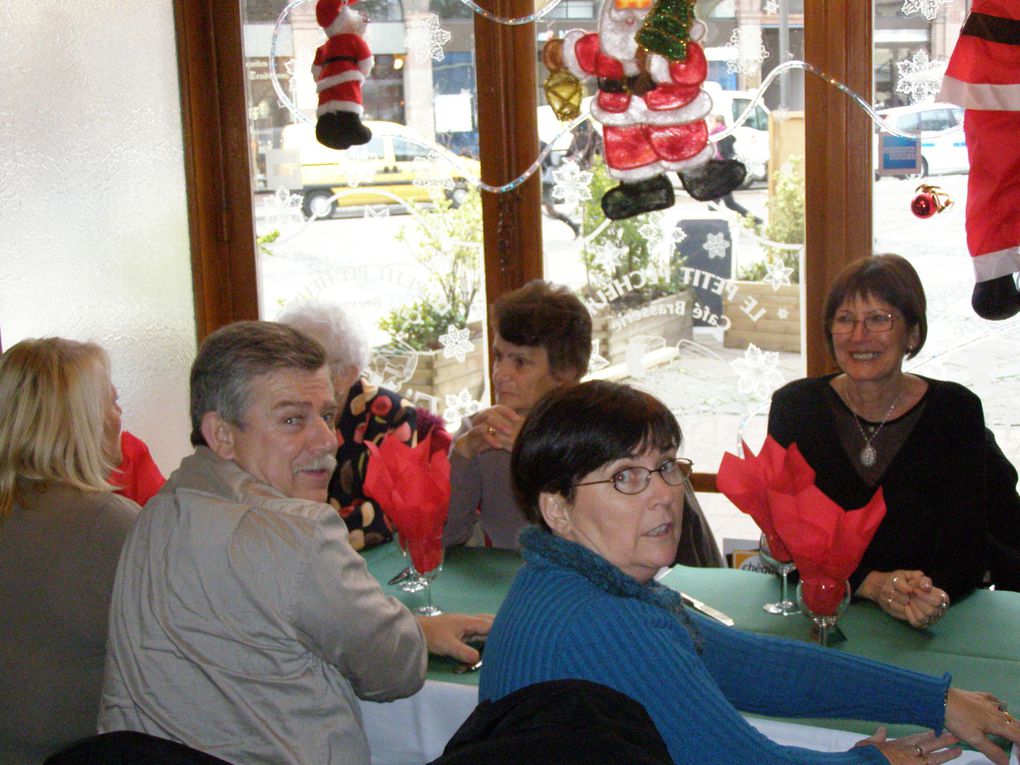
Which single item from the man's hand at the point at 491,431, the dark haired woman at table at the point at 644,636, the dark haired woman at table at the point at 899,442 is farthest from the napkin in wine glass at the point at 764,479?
the man's hand at the point at 491,431

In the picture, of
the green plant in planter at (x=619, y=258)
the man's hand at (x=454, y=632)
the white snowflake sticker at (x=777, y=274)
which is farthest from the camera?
the green plant in planter at (x=619, y=258)

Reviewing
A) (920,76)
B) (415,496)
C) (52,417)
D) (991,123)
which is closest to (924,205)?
(920,76)

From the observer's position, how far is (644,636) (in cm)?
139

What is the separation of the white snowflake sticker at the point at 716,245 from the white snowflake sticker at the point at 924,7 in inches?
32.1

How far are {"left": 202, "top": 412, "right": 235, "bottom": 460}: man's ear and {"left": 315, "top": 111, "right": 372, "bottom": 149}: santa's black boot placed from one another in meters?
1.52

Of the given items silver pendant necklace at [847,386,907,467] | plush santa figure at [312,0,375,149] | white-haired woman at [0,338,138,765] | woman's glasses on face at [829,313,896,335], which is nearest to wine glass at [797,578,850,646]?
silver pendant necklace at [847,386,907,467]

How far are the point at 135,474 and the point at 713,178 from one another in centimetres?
177

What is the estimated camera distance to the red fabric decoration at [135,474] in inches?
112

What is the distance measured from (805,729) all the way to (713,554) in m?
0.98

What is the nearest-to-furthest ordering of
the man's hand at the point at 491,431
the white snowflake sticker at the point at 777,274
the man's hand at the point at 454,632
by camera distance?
the man's hand at the point at 454,632
the man's hand at the point at 491,431
the white snowflake sticker at the point at 777,274

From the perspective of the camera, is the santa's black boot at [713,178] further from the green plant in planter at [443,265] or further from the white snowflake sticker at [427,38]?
the white snowflake sticker at [427,38]

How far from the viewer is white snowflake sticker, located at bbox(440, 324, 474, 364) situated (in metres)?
3.85

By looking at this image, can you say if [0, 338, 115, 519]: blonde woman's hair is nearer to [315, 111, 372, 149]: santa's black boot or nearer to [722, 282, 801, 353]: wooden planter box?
[315, 111, 372, 149]: santa's black boot

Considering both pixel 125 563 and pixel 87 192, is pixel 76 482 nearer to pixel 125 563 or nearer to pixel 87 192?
pixel 125 563
